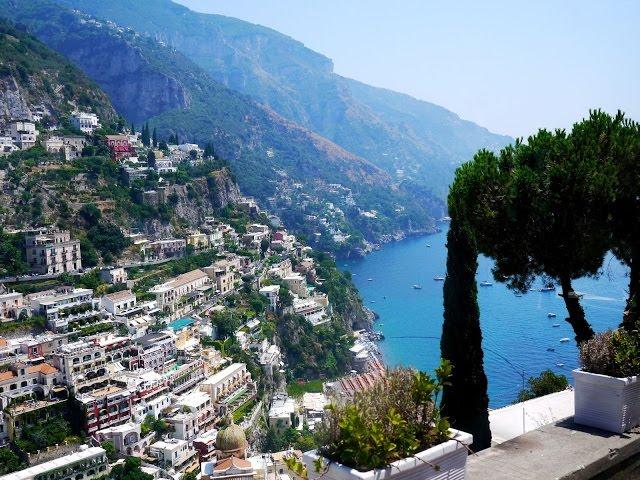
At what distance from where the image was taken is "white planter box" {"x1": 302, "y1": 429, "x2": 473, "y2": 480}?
2500 millimetres

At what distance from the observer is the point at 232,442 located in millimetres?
15875

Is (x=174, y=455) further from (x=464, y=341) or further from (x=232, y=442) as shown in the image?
(x=464, y=341)

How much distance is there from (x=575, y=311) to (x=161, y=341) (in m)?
21.3

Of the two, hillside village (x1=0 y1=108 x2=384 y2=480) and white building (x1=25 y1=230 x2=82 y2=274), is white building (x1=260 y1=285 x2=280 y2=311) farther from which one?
white building (x1=25 y1=230 x2=82 y2=274)

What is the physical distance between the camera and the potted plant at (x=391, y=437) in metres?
2.51

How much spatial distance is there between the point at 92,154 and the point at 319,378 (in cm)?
2166

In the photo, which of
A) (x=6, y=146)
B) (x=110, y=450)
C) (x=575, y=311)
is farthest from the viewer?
(x=6, y=146)

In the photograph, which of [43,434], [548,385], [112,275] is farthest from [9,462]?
[548,385]

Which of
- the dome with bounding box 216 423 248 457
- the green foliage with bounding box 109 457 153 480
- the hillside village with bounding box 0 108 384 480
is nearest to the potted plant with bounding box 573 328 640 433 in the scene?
the hillside village with bounding box 0 108 384 480

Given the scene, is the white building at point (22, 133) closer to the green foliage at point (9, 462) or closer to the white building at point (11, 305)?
the white building at point (11, 305)

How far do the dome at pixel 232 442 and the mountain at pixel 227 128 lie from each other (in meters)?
58.4

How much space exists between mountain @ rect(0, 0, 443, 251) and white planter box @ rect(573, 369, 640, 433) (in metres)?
70.4

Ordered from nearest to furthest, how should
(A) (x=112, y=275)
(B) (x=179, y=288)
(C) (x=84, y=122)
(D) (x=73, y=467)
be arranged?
(D) (x=73, y=467)
(A) (x=112, y=275)
(B) (x=179, y=288)
(C) (x=84, y=122)

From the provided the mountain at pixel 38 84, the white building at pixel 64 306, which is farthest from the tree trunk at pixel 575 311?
the mountain at pixel 38 84
